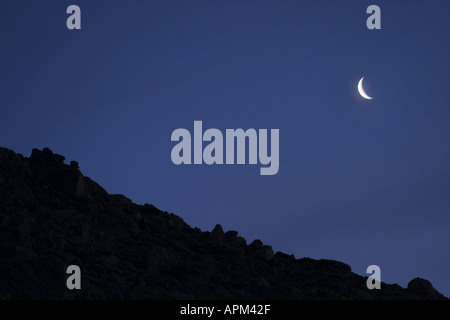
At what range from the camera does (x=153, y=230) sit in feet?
181

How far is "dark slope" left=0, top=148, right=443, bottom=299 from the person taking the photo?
1759 inches

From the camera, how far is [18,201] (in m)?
53.5

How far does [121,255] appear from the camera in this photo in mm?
49906

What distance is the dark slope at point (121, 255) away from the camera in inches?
1759
